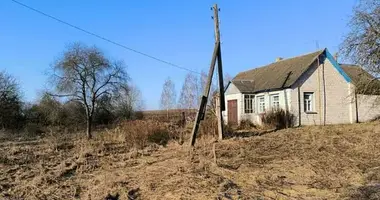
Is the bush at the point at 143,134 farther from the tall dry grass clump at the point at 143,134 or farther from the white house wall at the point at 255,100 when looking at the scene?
the white house wall at the point at 255,100

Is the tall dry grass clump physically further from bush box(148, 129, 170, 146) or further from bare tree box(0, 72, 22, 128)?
bare tree box(0, 72, 22, 128)

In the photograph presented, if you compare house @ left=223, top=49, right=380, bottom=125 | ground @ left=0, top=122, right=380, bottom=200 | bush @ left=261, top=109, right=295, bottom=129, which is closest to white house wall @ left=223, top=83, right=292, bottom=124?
house @ left=223, top=49, right=380, bottom=125

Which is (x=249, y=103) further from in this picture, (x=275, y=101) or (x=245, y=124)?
(x=245, y=124)

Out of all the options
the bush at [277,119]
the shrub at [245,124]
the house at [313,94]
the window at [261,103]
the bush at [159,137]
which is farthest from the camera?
the window at [261,103]

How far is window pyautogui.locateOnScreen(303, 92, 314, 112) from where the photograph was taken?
2613cm

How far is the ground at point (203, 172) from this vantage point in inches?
311

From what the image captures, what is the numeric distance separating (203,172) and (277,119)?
15917 millimetres

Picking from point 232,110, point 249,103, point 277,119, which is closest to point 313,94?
point 277,119

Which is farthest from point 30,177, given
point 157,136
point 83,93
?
point 83,93

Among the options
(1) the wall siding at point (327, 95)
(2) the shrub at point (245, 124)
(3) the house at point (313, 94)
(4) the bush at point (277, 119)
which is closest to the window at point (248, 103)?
(3) the house at point (313, 94)

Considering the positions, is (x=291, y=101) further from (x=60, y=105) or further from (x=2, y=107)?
(x=2, y=107)

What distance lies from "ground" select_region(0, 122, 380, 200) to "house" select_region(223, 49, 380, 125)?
1035 cm

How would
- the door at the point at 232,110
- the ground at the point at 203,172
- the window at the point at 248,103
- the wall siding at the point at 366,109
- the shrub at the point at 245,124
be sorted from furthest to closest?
1. the door at the point at 232,110
2. the window at the point at 248,103
3. the wall siding at the point at 366,109
4. the shrub at the point at 245,124
5. the ground at the point at 203,172

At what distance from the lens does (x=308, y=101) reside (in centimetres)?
2634
